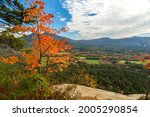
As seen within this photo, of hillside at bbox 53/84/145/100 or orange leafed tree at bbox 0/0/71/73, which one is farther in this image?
orange leafed tree at bbox 0/0/71/73

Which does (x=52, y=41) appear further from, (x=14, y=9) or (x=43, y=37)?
(x=14, y=9)

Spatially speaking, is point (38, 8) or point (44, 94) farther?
point (38, 8)

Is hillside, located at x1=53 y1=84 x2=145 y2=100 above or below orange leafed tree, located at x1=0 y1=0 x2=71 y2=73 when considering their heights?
below

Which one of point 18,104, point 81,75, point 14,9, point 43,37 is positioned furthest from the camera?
point 81,75

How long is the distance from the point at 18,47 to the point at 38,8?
4624 millimetres

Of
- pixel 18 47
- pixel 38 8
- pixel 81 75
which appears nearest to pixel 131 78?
pixel 81 75

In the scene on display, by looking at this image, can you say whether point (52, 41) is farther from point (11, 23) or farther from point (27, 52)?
point (11, 23)

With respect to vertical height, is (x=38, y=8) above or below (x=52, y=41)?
above

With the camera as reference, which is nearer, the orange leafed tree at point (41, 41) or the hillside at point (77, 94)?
the hillside at point (77, 94)

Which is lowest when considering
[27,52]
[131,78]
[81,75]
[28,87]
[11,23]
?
[131,78]

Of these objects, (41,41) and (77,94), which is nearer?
(77,94)

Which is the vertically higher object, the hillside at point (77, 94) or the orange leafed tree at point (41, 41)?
the orange leafed tree at point (41, 41)

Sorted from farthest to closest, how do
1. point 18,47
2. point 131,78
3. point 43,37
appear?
point 131,78
point 18,47
point 43,37

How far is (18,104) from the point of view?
13.2 ft
